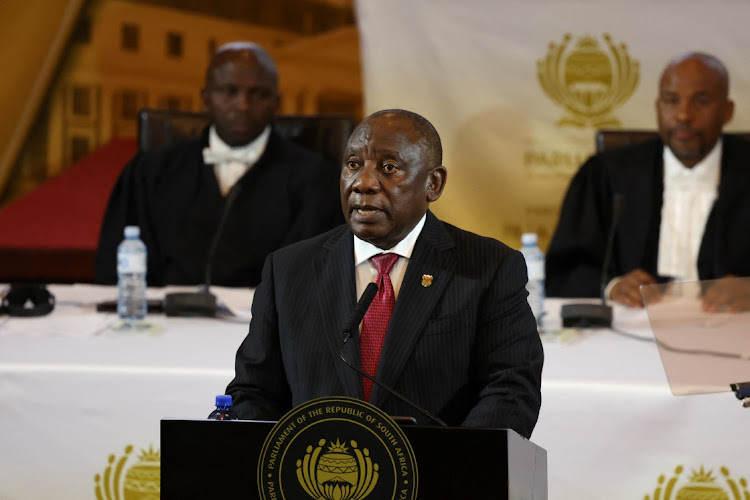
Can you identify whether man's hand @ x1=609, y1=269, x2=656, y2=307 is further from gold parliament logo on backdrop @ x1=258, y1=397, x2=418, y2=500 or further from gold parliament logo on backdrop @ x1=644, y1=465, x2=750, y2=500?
gold parliament logo on backdrop @ x1=258, y1=397, x2=418, y2=500

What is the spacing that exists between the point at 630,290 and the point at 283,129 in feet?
4.69

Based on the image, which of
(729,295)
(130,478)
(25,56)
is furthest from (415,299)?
(25,56)

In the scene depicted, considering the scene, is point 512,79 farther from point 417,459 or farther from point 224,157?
point 417,459

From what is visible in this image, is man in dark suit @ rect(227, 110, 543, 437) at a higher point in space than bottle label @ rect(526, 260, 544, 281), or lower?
higher

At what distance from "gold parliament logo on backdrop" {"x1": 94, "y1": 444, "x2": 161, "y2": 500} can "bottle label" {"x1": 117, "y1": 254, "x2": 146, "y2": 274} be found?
74cm

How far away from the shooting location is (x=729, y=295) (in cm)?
194

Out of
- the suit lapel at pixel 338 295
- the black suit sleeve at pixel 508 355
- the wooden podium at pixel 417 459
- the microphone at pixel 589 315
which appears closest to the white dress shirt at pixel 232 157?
the microphone at pixel 589 315

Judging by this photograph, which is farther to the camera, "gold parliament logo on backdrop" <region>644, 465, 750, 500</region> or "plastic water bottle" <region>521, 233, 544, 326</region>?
"plastic water bottle" <region>521, 233, 544, 326</region>

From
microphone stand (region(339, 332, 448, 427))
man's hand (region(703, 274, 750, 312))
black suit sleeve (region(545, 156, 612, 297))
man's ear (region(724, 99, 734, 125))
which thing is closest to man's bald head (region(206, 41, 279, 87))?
black suit sleeve (region(545, 156, 612, 297))

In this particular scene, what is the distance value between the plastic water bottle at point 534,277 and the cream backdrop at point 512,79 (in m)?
1.64

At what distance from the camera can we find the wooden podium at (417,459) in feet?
4.30

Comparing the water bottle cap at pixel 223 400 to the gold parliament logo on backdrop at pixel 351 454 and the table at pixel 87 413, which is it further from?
the table at pixel 87 413

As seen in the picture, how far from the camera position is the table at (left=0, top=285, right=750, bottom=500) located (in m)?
2.24

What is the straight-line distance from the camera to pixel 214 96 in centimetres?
376
